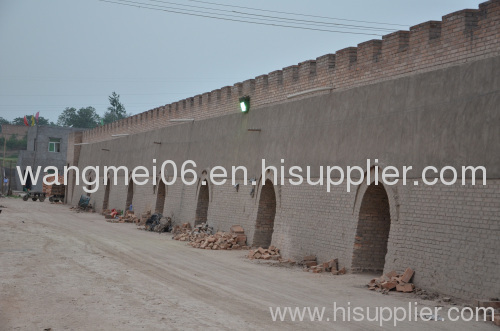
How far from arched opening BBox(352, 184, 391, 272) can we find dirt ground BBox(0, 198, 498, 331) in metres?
0.75

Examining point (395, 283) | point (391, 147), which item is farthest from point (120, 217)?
point (395, 283)

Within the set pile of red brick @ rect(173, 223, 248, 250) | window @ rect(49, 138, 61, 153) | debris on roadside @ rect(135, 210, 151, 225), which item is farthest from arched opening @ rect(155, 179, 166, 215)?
window @ rect(49, 138, 61, 153)

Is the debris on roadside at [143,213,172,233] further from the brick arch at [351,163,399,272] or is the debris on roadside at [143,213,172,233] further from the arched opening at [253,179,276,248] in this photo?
the brick arch at [351,163,399,272]

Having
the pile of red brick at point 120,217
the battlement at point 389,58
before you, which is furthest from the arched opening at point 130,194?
the battlement at point 389,58

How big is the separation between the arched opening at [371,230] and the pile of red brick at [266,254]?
11.0 ft

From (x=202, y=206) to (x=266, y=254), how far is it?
7.20 m

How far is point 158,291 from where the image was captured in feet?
35.1

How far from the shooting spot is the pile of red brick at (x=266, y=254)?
1660 centimetres

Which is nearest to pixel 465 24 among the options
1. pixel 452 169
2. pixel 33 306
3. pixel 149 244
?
pixel 452 169

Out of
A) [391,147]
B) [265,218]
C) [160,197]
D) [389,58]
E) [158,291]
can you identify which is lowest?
[158,291]

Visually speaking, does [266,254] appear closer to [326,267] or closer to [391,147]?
[326,267]

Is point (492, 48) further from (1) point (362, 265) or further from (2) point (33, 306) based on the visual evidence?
(2) point (33, 306)

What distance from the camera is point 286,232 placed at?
16.6 metres

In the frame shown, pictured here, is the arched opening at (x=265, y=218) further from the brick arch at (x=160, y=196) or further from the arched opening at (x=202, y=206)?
the brick arch at (x=160, y=196)
